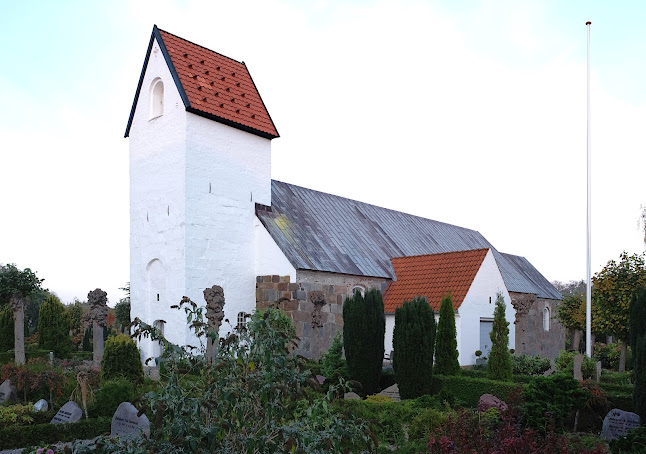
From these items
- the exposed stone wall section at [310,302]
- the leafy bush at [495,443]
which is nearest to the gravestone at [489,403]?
the leafy bush at [495,443]

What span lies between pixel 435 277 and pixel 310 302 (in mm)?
4060

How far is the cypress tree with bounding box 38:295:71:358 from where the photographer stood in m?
17.6

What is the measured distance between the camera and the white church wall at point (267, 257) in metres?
13.5

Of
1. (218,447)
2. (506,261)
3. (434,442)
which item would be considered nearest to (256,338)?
(218,447)

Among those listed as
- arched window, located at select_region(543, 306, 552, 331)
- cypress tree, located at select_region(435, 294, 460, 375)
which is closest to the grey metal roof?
arched window, located at select_region(543, 306, 552, 331)

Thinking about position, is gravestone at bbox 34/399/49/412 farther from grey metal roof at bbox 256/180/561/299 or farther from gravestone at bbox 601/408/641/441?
gravestone at bbox 601/408/641/441

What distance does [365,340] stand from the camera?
34.7 feet

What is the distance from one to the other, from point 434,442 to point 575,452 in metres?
1.67

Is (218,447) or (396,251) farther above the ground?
(396,251)

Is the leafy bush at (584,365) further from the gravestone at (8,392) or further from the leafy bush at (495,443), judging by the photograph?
the gravestone at (8,392)

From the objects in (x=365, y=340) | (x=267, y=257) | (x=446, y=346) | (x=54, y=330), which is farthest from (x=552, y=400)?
(x=54, y=330)

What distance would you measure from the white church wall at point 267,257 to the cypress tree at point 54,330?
7769mm

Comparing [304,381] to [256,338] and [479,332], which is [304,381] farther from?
[479,332]

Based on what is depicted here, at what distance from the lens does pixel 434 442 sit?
185 inches
